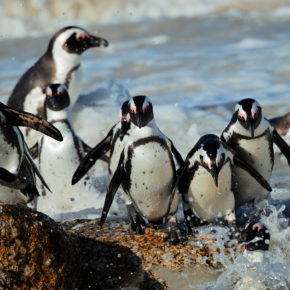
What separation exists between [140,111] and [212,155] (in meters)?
0.48

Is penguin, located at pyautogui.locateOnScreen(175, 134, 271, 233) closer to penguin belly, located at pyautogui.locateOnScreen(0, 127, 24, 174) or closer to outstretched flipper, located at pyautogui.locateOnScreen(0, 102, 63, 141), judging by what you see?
outstretched flipper, located at pyautogui.locateOnScreen(0, 102, 63, 141)

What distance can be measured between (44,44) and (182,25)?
330 cm

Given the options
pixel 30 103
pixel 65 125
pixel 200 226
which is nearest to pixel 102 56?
pixel 30 103

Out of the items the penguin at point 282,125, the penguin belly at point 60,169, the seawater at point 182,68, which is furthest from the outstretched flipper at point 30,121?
the penguin at point 282,125

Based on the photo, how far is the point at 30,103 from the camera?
20.6 ft

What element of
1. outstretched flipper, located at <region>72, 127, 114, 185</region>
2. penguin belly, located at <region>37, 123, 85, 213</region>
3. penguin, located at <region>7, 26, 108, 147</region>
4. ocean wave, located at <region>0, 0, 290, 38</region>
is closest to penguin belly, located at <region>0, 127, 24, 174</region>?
outstretched flipper, located at <region>72, 127, 114, 185</region>

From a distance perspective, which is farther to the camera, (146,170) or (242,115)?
(242,115)

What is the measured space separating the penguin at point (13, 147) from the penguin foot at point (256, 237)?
114 centimetres

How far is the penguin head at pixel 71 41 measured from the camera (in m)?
6.48

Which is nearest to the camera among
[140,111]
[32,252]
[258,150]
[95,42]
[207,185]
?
[32,252]

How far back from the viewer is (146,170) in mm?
3646

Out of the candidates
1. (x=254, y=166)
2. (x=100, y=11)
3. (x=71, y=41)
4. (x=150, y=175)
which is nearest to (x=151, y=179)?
(x=150, y=175)

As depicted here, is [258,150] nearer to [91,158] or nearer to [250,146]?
[250,146]

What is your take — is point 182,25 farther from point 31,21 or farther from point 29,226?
point 29,226
